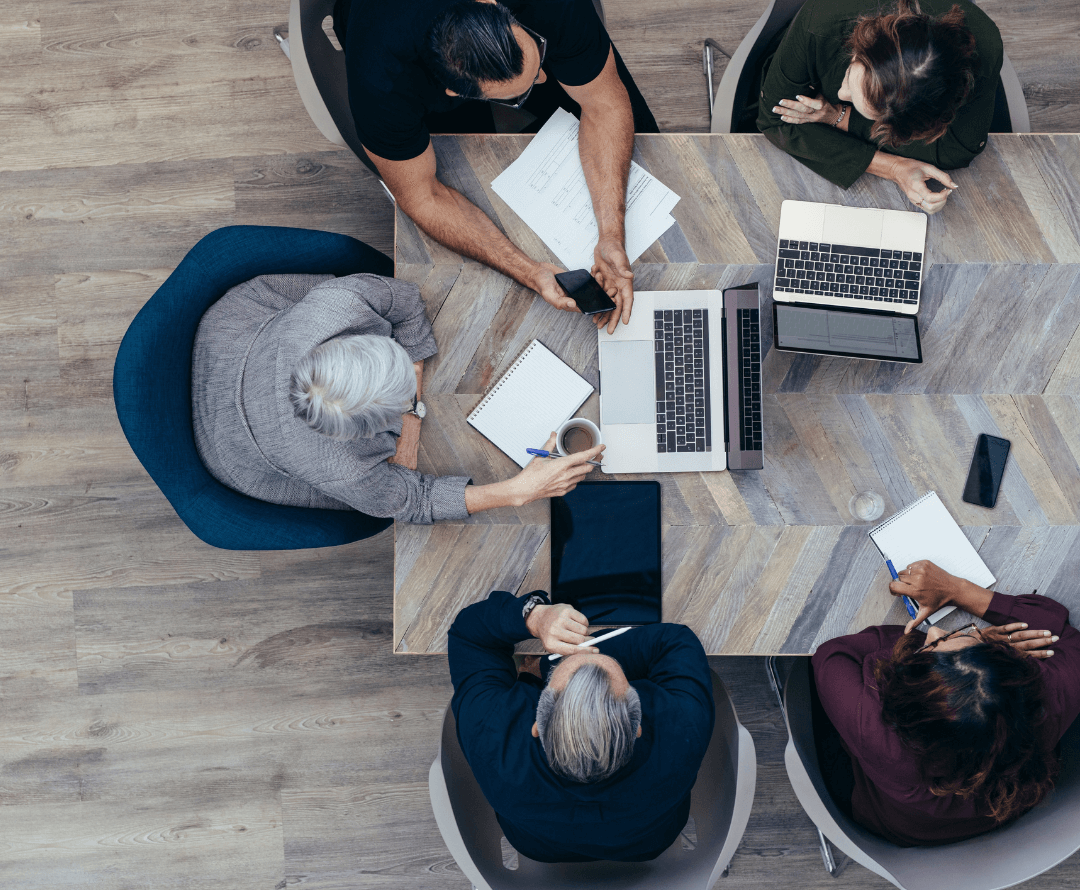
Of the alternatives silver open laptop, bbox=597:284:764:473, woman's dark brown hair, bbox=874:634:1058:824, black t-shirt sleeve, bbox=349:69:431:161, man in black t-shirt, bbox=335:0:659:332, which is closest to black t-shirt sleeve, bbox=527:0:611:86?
man in black t-shirt, bbox=335:0:659:332

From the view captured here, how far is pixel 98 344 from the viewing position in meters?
2.48

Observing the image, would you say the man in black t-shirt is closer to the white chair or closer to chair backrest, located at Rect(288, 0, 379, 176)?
chair backrest, located at Rect(288, 0, 379, 176)

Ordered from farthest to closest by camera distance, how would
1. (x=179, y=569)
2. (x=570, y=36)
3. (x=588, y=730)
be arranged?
(x=179, y=569) → (x=570, y=36) → (x=588, y=730)

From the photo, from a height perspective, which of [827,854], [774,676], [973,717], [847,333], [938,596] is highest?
[847,333]

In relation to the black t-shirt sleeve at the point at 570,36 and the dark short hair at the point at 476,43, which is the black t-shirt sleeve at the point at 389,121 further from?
the black t-shirt sleeve at the point at 570,36

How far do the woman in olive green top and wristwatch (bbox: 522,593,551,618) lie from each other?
1.14 meters

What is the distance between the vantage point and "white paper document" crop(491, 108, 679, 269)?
1.67 metres

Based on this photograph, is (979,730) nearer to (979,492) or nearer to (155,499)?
(979,492)

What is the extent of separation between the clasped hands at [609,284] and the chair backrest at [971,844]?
106 cm

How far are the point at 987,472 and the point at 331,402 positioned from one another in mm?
1429

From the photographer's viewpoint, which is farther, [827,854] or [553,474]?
[827,854]

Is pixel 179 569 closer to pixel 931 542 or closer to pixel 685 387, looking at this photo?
pixel 685 387

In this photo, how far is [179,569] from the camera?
2.46 metres

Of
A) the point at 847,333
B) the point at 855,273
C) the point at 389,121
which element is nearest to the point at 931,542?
the point at 847,333
